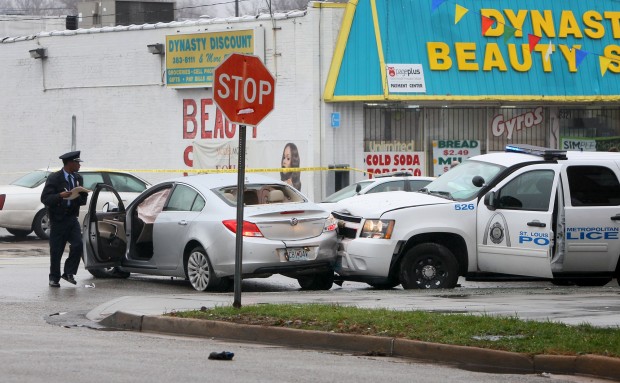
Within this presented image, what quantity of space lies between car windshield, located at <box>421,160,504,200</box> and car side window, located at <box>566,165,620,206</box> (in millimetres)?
968

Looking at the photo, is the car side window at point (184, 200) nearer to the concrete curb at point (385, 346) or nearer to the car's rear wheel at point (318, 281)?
the car's rear wheel at point (318, 281)

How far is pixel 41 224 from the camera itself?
26.0 meters

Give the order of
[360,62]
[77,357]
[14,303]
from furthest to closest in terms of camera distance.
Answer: [360,62], [14,303], [77,357]

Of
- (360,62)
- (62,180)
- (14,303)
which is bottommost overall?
(14,303)

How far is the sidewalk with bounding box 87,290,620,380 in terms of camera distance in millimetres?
9602

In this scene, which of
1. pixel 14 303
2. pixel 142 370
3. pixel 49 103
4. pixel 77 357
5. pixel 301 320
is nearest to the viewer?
pixel 142 370

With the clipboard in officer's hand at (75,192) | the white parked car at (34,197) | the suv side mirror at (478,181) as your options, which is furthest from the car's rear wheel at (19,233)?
the suv side mirror at (478,181)

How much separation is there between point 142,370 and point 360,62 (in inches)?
839

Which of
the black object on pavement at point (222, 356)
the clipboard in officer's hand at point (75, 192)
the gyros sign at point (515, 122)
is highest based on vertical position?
the gyros sign at point (515, 122)

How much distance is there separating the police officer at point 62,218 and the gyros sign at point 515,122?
1691 cm

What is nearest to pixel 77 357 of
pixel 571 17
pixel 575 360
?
pixel 575 360

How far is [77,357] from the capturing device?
31.6ft

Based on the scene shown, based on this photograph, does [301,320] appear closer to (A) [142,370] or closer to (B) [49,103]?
(A) [142,370]

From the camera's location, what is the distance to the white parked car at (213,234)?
15.3 metres
